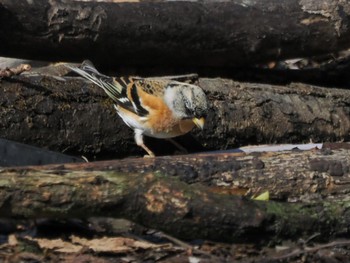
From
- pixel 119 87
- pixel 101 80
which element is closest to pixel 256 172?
pixel 101 80

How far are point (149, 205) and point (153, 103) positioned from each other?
3.10 m

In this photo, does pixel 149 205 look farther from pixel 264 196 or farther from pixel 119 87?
pixel 119 87

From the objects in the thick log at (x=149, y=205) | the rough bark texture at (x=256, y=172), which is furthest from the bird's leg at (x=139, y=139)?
the thick log at (x=149, y=205)

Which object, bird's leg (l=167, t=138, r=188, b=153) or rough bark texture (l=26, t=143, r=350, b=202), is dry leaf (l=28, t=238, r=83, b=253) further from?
bird's leg (l=167, t=138, r=188, b=153)

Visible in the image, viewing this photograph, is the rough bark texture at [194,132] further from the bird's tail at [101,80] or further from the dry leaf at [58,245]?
the dry leaf at [58,245]

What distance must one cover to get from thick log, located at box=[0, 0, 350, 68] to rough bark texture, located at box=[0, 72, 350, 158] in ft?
1.37

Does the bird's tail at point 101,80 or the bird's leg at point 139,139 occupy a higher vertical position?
the bird's tail at point 101,80

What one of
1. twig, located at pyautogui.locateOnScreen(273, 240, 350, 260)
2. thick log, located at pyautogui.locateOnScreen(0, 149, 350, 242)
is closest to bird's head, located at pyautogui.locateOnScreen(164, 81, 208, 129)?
thick log, located at pyautogui.locateOnScreen(0, 149, 350, 242)

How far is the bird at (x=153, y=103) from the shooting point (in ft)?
22.3

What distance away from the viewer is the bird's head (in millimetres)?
6730

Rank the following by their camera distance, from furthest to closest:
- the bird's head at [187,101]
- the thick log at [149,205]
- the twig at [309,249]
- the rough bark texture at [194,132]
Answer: the bird's head at [187,101]
the rough bark texture at [194,132]
the twig at [309,249]
the thick log at [149,205]

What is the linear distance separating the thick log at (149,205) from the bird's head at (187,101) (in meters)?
2.04

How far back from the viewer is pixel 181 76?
24.0 ft

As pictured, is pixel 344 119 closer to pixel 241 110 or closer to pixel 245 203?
pixel 241 110
